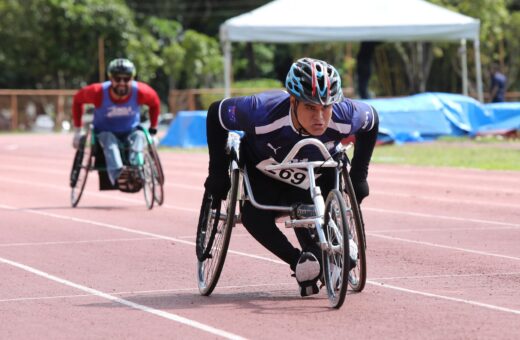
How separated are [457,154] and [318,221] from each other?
1871cm

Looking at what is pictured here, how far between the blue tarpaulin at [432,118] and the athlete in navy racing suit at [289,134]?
21.4m

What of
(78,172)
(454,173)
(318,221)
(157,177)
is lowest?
(454,173)

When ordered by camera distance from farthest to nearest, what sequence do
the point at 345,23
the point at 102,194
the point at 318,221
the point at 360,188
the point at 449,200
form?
the point at 345,23, the point at 102,194, the point at 449,200, the point at 360,188, the point at 318,221

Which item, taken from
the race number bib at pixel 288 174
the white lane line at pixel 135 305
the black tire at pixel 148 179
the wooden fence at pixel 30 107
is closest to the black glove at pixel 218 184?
the race number bib at pixel 288 174

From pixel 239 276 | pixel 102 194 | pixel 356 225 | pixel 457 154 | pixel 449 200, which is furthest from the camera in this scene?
pixel 457 154

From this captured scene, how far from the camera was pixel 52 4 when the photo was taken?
54.5 m

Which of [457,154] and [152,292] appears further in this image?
[457,154]

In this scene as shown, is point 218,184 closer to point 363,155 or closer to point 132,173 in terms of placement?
point 363,155

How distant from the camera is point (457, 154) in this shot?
26484mm

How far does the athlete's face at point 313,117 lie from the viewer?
8320 millimetres

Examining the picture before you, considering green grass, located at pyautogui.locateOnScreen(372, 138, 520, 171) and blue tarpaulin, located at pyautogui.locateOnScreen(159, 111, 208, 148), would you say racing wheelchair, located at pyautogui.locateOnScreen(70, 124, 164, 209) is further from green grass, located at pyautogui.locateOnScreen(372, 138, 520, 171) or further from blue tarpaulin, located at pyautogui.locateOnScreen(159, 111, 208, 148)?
blue tarpaulin, located at pyautogui.locateOnScreen(159, 111, 208, 148)

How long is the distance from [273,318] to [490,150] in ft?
65.6

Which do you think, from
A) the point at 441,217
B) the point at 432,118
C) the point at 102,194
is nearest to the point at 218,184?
the point at 441,217

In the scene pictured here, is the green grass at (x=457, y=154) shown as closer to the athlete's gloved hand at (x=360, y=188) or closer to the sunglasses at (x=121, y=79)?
the sunglasses at (x=121, y=79)
